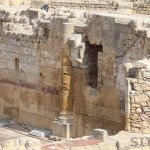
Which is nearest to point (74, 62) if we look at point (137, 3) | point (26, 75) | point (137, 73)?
point (26, 75)

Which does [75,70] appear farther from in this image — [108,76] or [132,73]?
[132,73]

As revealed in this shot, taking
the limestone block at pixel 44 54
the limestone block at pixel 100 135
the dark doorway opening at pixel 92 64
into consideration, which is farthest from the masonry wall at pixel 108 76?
the limestone block at pixel 100 135

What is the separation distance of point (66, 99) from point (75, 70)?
2.45 ft

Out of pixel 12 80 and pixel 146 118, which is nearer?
pixel 146 118

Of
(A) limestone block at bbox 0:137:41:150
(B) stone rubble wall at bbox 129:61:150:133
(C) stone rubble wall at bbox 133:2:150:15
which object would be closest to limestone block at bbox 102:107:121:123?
(B) stone rubble wall at bbox 129:61:150:133

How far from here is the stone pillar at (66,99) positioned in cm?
2416

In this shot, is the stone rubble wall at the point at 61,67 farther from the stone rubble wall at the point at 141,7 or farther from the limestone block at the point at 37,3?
the stone rubble wall at the point at 141,7

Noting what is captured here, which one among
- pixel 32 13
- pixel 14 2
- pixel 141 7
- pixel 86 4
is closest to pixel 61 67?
pixel 32 13

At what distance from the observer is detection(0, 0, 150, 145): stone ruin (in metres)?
22.2

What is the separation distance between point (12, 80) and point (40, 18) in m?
1.73

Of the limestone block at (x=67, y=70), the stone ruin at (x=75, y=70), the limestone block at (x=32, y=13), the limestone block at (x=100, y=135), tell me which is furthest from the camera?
the limestone block at (x=32, y=13)

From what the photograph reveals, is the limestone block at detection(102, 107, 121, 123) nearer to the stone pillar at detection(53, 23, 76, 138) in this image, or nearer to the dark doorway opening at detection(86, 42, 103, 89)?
the dark doorway opening at detection(86, 42, 103, 89)

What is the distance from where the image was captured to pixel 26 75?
25828mm

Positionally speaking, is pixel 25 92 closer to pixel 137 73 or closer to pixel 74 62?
pixel 74 62
